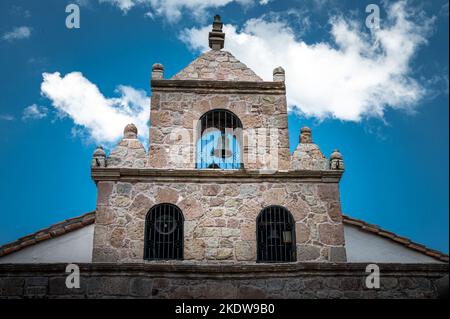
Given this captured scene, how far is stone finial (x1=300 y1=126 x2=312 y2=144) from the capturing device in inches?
528

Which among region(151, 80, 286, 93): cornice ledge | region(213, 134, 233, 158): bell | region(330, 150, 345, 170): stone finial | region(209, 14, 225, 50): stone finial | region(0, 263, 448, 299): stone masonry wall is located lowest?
region(0, 263, 448, 299): stone masonry wall

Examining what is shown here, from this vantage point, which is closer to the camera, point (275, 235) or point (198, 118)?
point (275, 235)

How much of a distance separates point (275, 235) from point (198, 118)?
10.2ft

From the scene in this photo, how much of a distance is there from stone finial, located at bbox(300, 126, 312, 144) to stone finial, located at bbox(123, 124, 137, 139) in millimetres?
3677

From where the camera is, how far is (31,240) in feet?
43.4

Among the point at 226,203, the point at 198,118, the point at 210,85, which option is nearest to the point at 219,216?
the point at 226,203

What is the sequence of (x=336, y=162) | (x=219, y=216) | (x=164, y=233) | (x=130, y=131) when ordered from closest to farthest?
(x=164, y=233) < (x=219, y=216) < (x=336, y=162) < (x=130, y=131)

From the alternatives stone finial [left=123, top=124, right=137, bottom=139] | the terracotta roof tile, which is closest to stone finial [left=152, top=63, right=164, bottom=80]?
stone finial [left=123, top=124, right=137, bottom=139]

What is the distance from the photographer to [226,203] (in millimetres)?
12633

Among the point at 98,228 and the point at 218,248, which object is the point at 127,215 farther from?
the point at 218,248

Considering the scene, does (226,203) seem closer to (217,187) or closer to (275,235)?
(217,187)

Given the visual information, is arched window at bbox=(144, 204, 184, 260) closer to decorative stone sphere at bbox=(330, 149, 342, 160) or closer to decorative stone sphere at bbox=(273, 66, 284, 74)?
decorative stone sphere at bbox=(330, 149, 342, 160)

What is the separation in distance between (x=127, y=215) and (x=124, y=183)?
0.71 m
